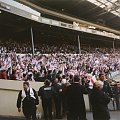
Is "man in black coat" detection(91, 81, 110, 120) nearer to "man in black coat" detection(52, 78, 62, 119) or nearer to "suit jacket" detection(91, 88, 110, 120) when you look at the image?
"suit jacket" detection(91, 88, 110, 120)

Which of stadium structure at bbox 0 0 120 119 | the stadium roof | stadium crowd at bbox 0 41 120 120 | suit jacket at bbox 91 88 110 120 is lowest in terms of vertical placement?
suit jacket at bbox 91 88 110 120

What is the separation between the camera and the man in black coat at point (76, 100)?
7.44 meters

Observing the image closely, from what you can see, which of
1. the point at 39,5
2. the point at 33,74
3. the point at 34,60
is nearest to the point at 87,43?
the point at 39,5

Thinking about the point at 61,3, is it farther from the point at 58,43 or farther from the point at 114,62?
the point at 114,62

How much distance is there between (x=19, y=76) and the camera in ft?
41.8

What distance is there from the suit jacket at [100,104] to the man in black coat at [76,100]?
0.46m

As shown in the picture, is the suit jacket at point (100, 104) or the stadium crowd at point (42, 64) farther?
the stadium crowd at point (42, 64)

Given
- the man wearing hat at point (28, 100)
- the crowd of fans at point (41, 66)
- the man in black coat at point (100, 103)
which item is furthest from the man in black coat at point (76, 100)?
the crowd of fans at point (41, 66)

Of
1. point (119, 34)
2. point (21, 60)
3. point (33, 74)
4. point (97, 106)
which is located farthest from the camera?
point (119, 34)

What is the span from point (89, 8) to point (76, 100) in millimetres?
34182

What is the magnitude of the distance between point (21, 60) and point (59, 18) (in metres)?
18.2

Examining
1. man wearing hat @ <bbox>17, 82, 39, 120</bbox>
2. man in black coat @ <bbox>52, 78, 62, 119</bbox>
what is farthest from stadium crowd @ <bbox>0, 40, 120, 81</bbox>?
man wearing hat @ <bbox>17, 82, 39, 120</bbox>

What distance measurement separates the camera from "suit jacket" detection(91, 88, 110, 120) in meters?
6.92

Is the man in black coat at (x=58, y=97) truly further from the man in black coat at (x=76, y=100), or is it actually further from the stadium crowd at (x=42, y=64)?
the man in black coat at (x=76, y=100)
